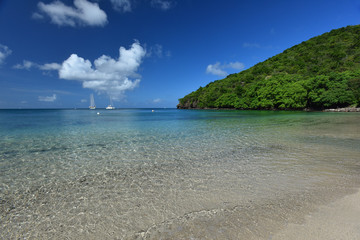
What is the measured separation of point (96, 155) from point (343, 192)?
394 inches

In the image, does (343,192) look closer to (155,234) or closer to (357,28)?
(155,234)

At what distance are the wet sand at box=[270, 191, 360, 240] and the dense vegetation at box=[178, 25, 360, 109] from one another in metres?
69.8

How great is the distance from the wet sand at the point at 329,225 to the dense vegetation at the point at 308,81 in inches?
2750

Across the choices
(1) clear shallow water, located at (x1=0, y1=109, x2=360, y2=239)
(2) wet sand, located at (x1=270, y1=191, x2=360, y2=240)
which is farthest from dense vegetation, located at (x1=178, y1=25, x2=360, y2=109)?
(2) wet sand, located at (x1=270, y1=191, x2=360, y2=240)

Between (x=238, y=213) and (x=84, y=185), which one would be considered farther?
(x=84, y=185)

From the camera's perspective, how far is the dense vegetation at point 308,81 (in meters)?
58.1

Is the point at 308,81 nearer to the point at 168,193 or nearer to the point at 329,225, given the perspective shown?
the point at 329,225

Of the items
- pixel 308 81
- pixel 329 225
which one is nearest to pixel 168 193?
pixel 329 225

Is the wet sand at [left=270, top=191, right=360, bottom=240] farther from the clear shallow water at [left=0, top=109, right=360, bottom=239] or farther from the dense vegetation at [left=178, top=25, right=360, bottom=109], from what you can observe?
the dense vegetation at [left=178, top=25, right=360, bottom=109]

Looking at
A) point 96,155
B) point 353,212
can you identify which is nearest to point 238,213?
point 353,212

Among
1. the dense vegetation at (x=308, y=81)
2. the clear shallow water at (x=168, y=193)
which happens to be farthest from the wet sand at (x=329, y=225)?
the dense vegetation at (x=308, y=81)

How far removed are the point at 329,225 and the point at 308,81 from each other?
79848mm

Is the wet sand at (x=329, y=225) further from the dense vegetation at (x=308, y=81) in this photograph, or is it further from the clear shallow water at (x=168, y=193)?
the dense vegetation at (x=308, y=81)

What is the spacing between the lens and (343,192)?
14.6 ft
